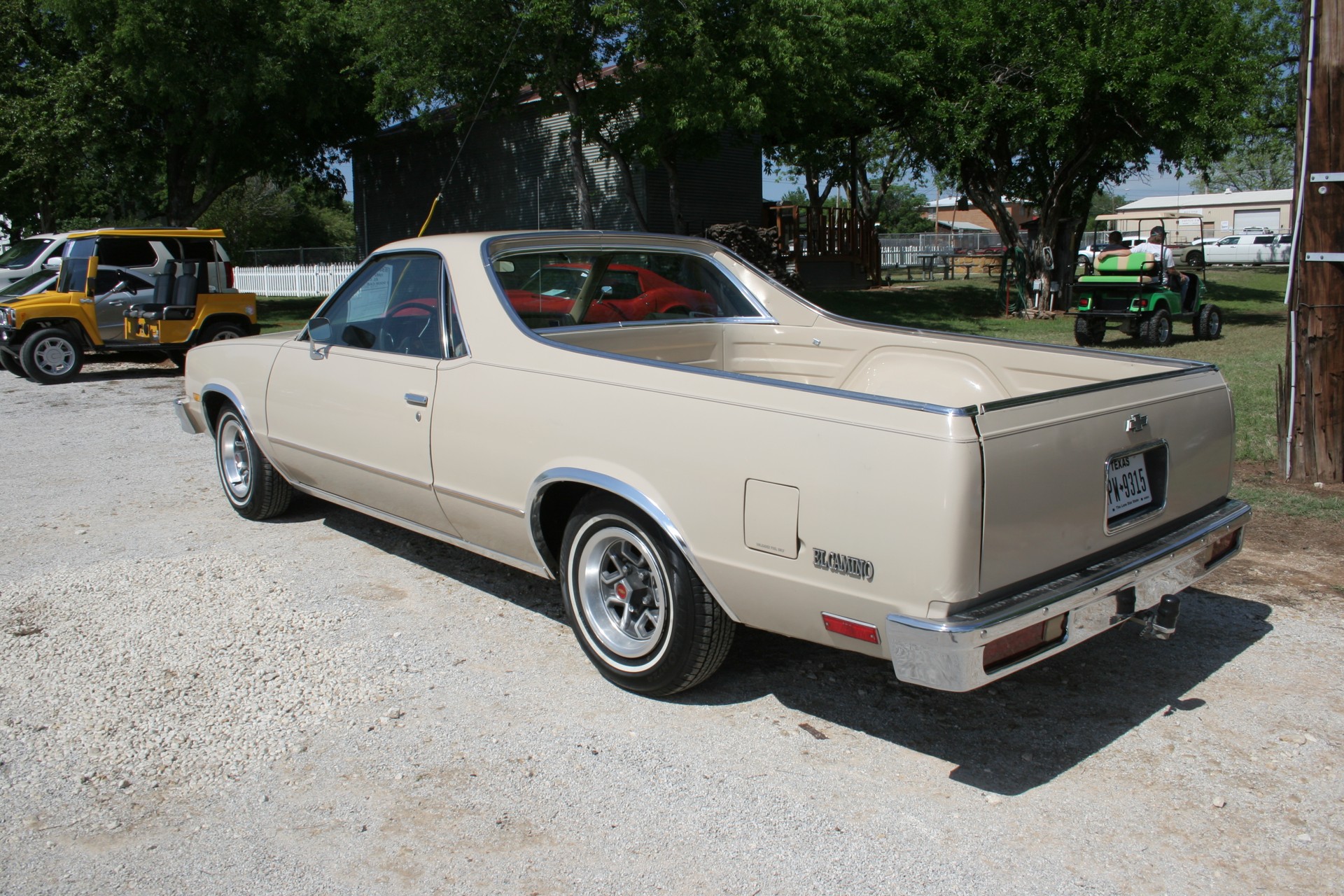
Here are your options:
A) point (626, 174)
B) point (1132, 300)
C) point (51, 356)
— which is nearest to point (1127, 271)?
point (1132, 300)

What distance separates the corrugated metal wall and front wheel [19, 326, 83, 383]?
13141mm

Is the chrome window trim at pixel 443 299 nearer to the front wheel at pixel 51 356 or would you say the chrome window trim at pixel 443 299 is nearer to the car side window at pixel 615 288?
the car side window at pixel 615 288

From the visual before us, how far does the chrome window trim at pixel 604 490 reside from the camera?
340 cm

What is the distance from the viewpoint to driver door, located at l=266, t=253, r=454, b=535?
4531mm

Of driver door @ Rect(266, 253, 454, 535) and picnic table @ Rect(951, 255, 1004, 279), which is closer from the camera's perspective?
driver door @ Rect(266, 253, 454, 535)

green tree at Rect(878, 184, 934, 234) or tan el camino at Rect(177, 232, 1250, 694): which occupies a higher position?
green tree at Rect(878, 184, 934, 234)

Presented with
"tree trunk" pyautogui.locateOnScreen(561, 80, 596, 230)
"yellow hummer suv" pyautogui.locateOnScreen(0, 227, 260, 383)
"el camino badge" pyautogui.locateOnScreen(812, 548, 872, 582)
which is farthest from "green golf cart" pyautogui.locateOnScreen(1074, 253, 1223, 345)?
"el camino badge" pyautogui.locateOnScreen(812, 548, 872, 582)

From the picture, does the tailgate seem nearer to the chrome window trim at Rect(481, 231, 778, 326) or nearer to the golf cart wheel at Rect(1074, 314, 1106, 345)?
the chrome window trim at Rect(481, 231, 778, 326)

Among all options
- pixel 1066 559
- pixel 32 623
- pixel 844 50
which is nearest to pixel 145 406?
pixel 32 623

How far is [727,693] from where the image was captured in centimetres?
387

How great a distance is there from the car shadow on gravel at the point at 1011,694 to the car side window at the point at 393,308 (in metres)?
1.35

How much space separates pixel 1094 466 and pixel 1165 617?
678mm

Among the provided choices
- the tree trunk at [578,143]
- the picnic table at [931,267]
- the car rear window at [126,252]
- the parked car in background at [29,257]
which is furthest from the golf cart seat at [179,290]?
the picnic table at [931,267]

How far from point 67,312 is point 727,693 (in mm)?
12164
